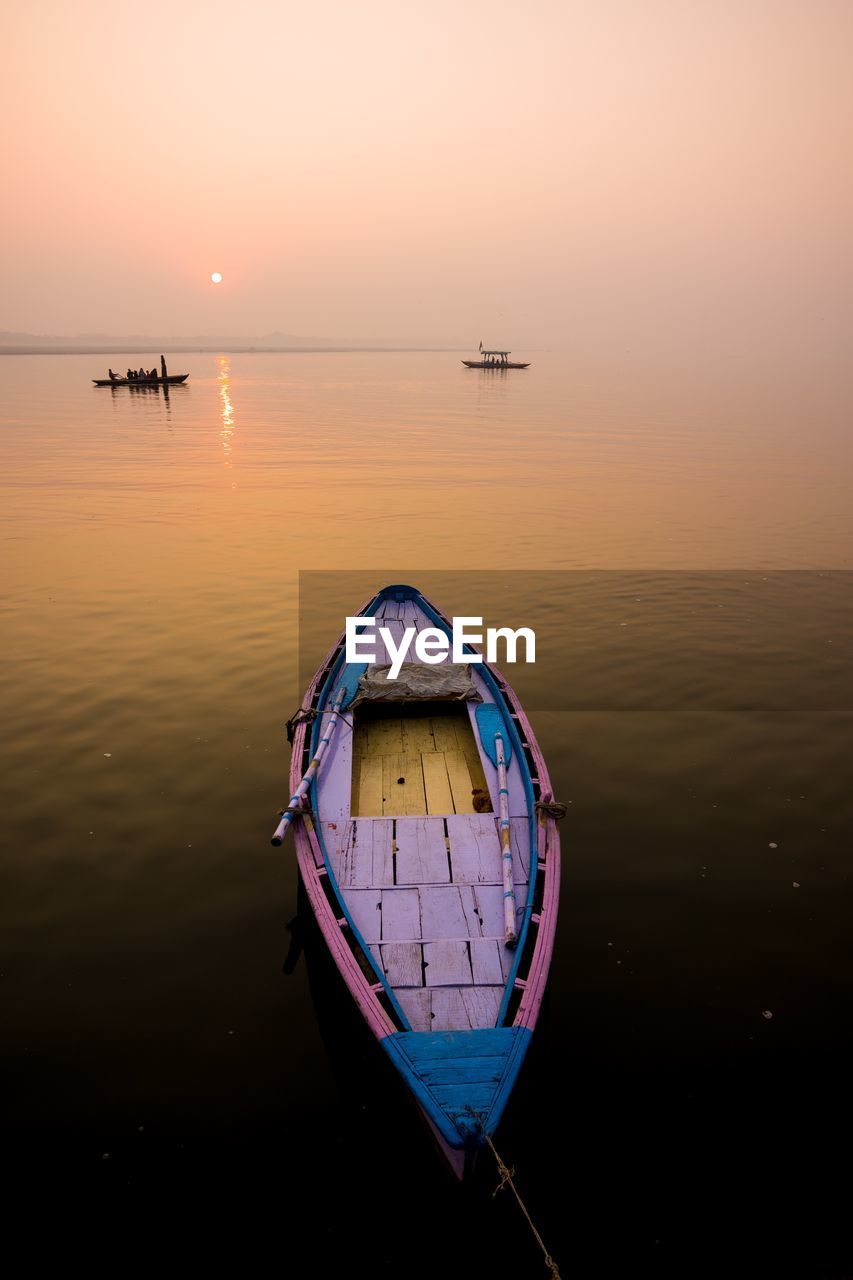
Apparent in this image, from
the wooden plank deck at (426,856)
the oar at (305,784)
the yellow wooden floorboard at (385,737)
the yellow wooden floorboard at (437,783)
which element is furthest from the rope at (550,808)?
the oar at (305,784)

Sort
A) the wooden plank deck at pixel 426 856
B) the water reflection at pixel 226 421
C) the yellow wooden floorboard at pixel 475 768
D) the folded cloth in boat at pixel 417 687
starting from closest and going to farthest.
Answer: the wooden plank deck at pixel 426 856 < the yellow wooden floorboard at pixel 475 768 < the folded cloth in boat at pixel 417 687 < the water reflection at pixel 226 421

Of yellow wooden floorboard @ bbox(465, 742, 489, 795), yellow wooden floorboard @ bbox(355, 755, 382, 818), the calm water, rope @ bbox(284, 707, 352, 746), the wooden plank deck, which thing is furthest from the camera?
rope @ bbox(284, 707, 352, 746)

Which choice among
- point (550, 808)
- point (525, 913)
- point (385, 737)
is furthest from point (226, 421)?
point (525, 913)

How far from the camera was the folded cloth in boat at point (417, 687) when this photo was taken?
12.5 m

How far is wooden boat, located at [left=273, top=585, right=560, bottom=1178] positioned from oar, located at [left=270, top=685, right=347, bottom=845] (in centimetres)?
3

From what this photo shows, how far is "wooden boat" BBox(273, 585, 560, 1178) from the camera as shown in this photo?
21.6ft

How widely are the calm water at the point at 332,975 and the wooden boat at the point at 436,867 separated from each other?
3.54ft

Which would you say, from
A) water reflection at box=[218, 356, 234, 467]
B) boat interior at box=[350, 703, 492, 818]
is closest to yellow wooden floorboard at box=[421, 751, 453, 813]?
boat interior at box=[350, 703, 492, 818]

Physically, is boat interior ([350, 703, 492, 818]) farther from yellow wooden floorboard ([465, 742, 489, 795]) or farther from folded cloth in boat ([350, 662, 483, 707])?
folded cloth in boat ([350, 662, 483, 707])

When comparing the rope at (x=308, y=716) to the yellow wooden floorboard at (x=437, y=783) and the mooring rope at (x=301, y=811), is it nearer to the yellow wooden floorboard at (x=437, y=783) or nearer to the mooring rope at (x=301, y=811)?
the yellow wooden floorboard at (x=437, y=783)

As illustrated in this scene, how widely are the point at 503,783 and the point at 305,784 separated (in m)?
2.77

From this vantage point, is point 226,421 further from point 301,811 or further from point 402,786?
point 301,811

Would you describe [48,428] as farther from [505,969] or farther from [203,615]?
[505,969]

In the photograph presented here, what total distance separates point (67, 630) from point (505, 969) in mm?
15325
